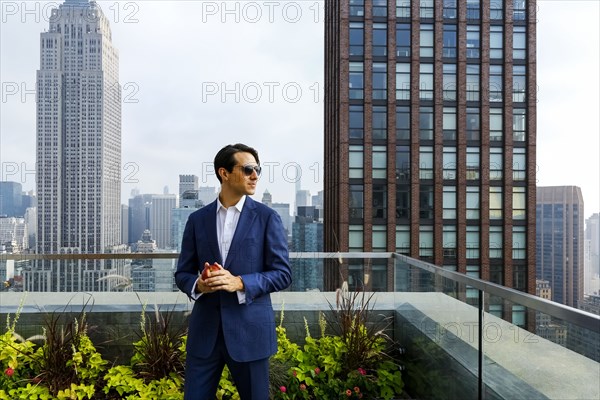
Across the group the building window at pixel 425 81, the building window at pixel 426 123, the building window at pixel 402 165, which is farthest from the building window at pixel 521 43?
the building window at pixel 402 165

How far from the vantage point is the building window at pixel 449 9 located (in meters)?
32.6

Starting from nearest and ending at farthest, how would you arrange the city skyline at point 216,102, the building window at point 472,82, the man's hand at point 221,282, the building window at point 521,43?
the man's hand at point 221,282 < the city skyline at point 216,102 < the building window at point 472,82 < the building window at point 521,43

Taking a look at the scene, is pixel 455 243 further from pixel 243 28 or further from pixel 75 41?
pixel 75 41

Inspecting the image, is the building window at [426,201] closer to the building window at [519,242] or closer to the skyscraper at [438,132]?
the skyscraper at [438,132]

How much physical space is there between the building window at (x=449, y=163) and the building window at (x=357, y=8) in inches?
420

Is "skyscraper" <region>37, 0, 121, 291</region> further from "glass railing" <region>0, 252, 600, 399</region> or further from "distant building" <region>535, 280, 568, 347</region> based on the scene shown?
"distant building" <region>535, 280, 568, 347</region>

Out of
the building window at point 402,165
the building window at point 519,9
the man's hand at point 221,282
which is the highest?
the building window at point 519,9

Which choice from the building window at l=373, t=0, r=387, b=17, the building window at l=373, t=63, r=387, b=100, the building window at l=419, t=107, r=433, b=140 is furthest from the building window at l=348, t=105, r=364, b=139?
Result: the building window at l=373, t=0, r=387, b=17

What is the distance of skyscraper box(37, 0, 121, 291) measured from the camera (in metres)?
21.1

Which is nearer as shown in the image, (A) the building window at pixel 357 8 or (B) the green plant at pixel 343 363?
(B) the green plant at pixel 343 363

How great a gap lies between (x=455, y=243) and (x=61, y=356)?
105ft

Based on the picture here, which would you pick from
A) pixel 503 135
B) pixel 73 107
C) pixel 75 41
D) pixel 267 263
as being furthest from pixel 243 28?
pixel 267 263

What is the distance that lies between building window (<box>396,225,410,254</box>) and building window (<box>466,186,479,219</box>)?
467 centimetres

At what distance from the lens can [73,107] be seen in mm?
20234
